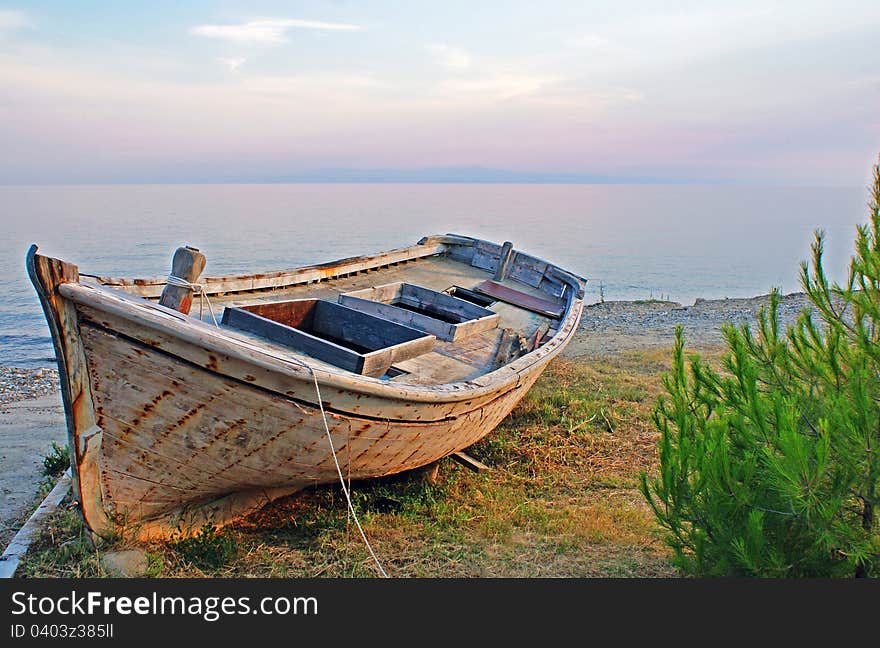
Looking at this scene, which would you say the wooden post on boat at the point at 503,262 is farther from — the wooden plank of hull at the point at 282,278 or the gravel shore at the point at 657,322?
the gravel shore at the point at 657,322

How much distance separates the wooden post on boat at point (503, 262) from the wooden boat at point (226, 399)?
3.54m

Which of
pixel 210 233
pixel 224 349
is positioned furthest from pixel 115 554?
pixel 210 233

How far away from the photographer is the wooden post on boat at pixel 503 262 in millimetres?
10000

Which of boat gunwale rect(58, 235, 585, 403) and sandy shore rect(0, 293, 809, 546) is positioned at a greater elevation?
boat gunwale rect(58, 235, 585, 403)

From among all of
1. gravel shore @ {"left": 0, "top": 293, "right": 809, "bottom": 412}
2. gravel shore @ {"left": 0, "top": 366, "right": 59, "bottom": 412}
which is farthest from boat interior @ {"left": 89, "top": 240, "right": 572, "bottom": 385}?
gravel shore @ {"left": 0, "top": 366, "right": 59, "bottom": 412}

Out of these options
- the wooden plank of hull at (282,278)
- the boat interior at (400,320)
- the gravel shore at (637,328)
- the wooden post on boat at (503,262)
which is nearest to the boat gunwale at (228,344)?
the boat interior at (400,320)

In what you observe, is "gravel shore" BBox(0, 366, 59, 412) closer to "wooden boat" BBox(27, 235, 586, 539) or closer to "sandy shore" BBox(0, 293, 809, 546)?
"sandy shore" BBox(0, 293, 809, 546)

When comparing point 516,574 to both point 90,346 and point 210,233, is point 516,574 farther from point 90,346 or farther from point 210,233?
point 210,233

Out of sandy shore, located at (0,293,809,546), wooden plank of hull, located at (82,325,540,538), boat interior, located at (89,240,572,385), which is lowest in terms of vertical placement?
sandy shore, located at (0,293,809,546)

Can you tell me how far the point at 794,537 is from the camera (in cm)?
363

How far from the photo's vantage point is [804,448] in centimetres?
310

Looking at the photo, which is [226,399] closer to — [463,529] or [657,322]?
[463,529]

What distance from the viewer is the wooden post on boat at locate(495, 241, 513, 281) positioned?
1000cm

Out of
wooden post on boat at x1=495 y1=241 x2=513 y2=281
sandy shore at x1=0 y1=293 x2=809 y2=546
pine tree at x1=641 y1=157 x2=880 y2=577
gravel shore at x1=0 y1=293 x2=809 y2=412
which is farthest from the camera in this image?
gravel shore at x1=0 y1=293 x2=809 y2=412
